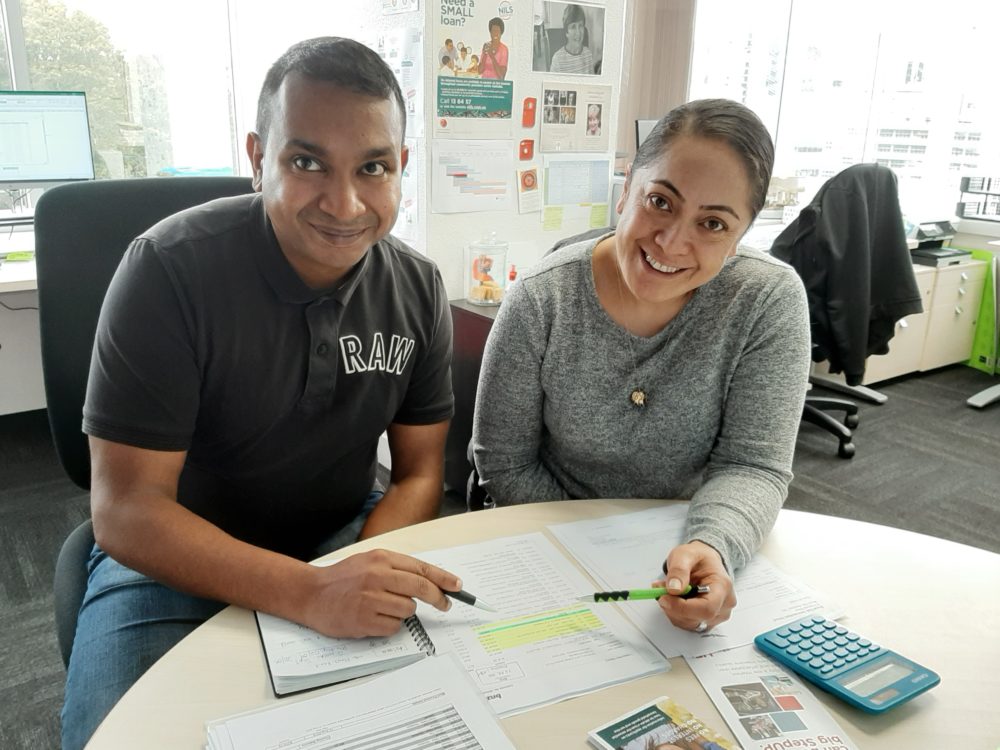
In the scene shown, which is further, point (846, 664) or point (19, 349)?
point (19, 349)

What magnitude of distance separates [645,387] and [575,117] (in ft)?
5.68

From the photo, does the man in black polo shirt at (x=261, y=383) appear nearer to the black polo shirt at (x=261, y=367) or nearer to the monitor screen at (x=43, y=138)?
the black polo shirt at (x=261, y=367)

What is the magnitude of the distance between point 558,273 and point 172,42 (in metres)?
2.73

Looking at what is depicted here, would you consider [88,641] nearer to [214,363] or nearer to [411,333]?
[214,363]

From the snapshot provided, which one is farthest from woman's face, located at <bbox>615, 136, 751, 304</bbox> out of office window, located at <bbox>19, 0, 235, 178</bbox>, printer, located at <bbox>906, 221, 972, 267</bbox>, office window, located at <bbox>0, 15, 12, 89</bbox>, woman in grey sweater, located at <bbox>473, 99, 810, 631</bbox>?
printer, located at <bbox>906, 221, 972, 267</bbox>

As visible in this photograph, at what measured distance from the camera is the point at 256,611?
90cm

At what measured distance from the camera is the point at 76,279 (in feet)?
4.14

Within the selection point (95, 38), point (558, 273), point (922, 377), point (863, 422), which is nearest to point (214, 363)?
point (558, 273)

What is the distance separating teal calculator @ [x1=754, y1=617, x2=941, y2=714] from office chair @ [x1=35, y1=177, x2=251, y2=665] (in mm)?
991

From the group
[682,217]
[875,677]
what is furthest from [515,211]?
[875,677]

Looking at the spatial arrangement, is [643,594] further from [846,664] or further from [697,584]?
[846,664]

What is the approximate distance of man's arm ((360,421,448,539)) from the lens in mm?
1269

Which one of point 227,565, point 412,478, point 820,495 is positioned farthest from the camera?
point 820,495

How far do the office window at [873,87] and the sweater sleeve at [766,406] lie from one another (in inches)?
127
